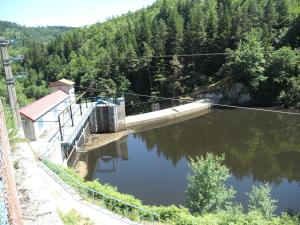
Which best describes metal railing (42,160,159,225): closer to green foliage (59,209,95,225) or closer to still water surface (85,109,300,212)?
green foliage (59,209,95,225)

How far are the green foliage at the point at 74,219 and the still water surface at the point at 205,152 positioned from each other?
849cm

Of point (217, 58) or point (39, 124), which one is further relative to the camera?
point (217, 58)

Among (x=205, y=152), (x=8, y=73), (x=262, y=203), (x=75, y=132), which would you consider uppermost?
(x=8, y=73)

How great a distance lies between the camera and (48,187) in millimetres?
15375

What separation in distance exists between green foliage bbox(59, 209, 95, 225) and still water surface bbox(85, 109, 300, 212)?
8.49m

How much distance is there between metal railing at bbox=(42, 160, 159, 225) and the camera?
13336 mm

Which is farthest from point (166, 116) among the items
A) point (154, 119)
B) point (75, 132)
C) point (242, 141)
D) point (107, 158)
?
point (75, 132)

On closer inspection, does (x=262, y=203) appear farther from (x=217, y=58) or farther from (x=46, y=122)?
(x=217, y=58)

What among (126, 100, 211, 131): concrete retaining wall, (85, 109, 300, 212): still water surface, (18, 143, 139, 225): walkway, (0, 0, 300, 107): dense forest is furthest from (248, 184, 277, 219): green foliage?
(0, 0, 300, 107): dense forest

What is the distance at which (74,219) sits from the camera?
40.4 ft

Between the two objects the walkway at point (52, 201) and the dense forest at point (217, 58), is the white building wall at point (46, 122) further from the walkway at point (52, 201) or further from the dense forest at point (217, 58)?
the dense forest at point (217, 58)

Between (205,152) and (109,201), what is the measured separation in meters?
15.5

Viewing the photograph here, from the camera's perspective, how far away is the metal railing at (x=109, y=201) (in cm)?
1334

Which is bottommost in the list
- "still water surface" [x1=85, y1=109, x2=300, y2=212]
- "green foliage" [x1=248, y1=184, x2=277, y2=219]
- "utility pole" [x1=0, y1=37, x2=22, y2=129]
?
"still water surface" [x1=85, y1=109, x2=300, y2=212]
